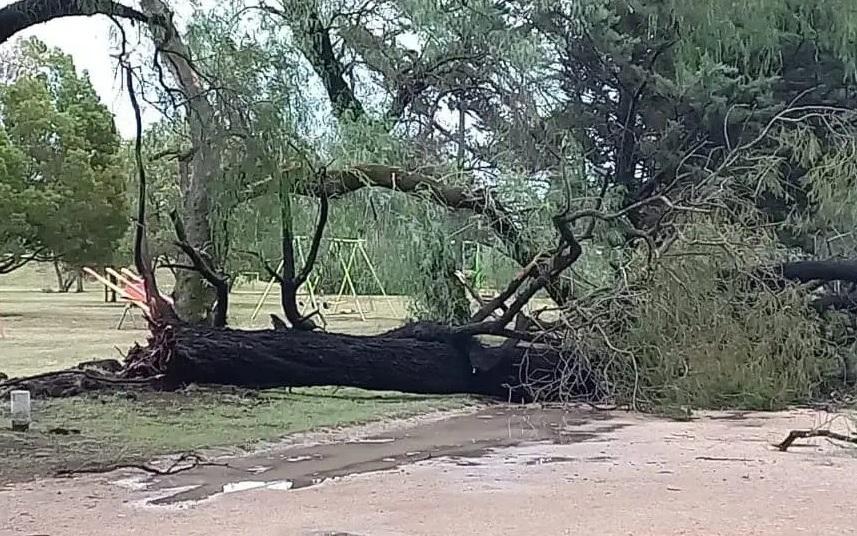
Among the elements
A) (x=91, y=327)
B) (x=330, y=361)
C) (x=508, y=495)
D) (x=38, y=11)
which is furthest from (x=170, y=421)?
(x=91, y=327)

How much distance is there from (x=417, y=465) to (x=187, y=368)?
13.3 ft

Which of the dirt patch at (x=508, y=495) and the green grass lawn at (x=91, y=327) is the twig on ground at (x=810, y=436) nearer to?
the dirt patch at (x=508, y=495)

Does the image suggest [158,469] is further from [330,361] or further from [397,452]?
[330,361]

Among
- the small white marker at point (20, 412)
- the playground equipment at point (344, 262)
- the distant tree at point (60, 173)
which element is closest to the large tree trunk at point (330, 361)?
the playground equipment at point (344, 262)

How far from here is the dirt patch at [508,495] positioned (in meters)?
5.50

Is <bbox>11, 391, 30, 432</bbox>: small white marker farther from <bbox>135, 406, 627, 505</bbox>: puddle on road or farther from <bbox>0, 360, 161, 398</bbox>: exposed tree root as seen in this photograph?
<bbox>0, 360, 161, 398</bbox>: exposed tree root

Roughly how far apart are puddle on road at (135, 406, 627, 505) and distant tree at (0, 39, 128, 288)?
15.2 metres

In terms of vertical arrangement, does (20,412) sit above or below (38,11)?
below

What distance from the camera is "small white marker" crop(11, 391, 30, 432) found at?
8.61 meters

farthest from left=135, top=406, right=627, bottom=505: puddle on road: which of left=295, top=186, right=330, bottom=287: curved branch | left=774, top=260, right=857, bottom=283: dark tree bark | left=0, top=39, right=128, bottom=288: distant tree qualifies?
left=0, top=39, right=128, bottom=288: distant tree

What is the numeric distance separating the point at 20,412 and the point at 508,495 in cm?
410

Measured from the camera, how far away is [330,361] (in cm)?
1109

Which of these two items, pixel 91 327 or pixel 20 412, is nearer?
pixel 20 412

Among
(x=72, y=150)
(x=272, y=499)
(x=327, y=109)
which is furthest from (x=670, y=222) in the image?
(x=72, y=150)
